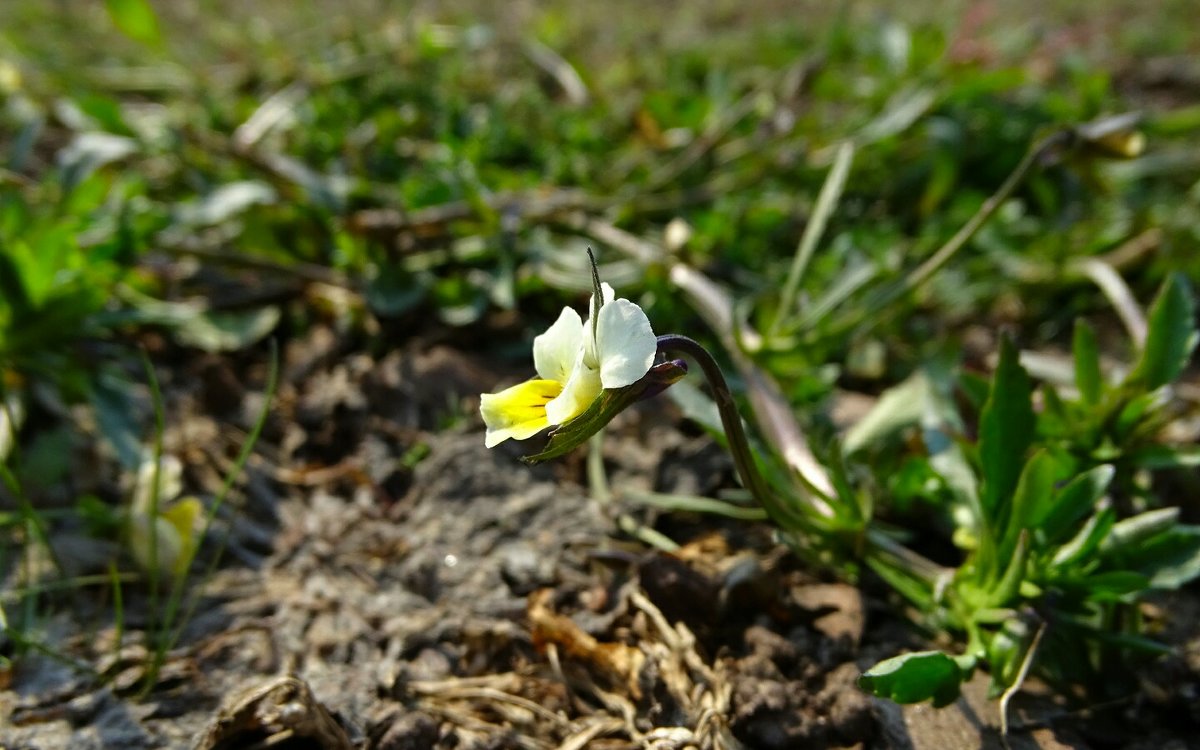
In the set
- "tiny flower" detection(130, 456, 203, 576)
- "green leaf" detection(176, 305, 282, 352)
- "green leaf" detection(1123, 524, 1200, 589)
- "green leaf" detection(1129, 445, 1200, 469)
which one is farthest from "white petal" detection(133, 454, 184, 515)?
"green leaf" detection(1129, 445, 1200, 469)

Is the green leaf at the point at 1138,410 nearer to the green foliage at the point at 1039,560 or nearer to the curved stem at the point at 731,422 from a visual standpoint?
the green foliage at the point at 1039,560

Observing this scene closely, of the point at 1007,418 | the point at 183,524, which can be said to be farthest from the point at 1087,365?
the point at 183,524

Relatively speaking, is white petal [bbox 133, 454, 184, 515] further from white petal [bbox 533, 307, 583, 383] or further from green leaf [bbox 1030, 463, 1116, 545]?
green leaf [bbox 1030, 463, 1116, 545]

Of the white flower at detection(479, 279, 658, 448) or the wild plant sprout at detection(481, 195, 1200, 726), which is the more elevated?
the white flower at detection(479, 279, 658, 448)

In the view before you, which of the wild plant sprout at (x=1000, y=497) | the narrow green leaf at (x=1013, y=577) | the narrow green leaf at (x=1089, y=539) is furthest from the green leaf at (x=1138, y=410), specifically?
the narrow green leaf at (x=1013, y=577)

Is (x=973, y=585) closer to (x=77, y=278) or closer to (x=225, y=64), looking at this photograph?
(x=77, y=278)

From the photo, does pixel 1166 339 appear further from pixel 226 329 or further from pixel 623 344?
pixel 226 329

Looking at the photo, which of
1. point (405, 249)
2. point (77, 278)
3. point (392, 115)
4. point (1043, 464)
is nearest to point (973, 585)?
point (1043, 464)
